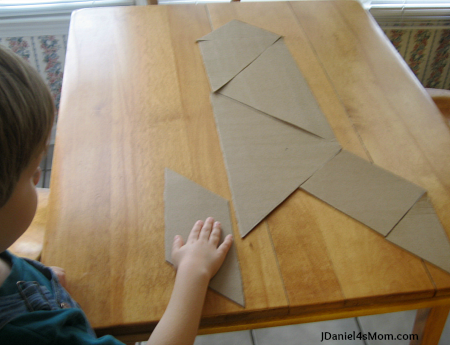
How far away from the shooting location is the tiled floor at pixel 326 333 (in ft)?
4.33

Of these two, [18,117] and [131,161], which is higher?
[18,117]

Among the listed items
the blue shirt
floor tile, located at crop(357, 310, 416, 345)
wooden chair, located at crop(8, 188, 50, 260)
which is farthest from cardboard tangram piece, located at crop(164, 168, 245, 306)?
floor tile, located at crop(357, 310, 416, 345)

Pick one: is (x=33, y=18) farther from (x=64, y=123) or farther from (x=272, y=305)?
(x=272, y=305)

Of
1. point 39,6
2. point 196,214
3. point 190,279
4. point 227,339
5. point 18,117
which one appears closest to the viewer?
point 18,117

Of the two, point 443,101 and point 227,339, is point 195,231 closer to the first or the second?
point 227,339

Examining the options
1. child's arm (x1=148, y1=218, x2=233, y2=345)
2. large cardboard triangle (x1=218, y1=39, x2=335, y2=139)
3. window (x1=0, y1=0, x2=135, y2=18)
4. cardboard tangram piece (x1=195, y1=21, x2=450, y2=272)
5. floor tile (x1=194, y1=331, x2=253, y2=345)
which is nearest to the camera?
child's arm (x1=148, y1=218, x2=233, y2=345)

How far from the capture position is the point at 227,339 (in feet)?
4.35

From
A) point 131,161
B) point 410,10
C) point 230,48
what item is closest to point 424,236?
point 131,161

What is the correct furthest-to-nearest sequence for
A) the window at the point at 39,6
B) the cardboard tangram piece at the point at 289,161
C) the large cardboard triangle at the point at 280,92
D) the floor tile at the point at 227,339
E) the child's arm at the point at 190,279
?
the window at the point at 39,6
the floor tile at the point at 227,339
the large cardboard triangle at the point at 280,92
the cardboard tangram piece at the point at 289,161
the child's arm at the point at 190,279

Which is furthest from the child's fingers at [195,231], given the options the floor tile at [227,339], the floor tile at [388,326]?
the floor tile at [388,326]

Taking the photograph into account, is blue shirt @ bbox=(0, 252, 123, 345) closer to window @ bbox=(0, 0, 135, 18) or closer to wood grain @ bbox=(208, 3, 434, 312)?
wood grain @ bbox=(208, 3, 434, 312)

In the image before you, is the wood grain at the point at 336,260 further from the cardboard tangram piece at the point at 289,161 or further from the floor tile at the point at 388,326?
the floor tile at the point at 388,326

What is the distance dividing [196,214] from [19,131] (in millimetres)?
325

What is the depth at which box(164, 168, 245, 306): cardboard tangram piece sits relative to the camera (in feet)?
2.04
